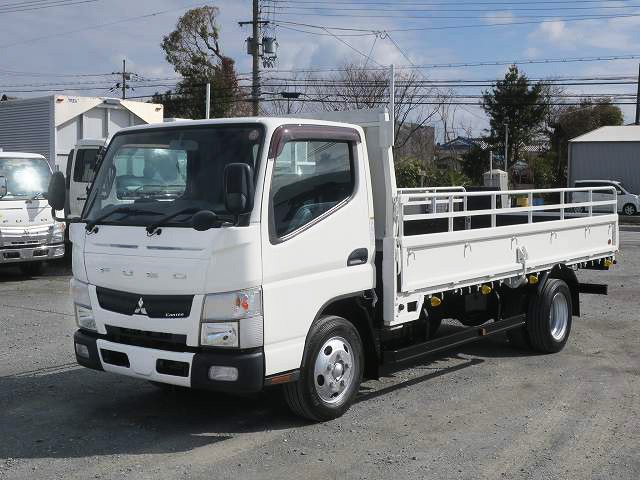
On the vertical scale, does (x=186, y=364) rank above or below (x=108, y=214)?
below

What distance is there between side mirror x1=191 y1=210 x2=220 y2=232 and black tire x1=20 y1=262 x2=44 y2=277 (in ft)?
36.6

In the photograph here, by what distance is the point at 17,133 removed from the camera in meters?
17.2

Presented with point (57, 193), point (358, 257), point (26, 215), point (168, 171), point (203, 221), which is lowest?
point (358, 257)

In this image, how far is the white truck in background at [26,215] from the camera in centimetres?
1380

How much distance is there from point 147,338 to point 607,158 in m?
42.9

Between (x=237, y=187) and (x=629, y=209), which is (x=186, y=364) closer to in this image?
(x=237, y=187)

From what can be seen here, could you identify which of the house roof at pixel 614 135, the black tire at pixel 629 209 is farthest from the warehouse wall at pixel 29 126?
the house roof at pixel 614 135

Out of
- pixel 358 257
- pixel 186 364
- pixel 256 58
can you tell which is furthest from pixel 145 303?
pixel 256 58

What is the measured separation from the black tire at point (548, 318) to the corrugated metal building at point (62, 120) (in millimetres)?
10758

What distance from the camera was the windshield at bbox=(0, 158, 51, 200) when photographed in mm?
14266

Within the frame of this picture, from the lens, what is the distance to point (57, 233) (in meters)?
14.5

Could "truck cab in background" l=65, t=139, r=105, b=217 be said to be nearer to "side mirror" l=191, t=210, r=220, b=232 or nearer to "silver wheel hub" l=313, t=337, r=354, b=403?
"silver wheel hub" l=313, t=337, r=354, b=403

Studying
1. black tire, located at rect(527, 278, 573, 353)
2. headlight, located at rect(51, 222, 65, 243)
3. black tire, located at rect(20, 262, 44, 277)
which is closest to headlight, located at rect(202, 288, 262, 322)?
black tire, located at rect(527, 278, 573, 353)

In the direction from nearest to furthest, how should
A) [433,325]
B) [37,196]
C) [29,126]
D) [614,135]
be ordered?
1. [433,325]
2. [37,196]
3. [29,126]
4. [614,135]
